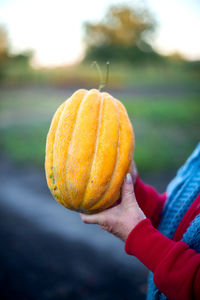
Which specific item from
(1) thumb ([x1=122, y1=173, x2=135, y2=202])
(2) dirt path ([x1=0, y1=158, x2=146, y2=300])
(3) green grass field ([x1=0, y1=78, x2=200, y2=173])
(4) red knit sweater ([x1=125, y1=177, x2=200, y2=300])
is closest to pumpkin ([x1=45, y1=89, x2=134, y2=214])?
(1) thumb ([x1=122, y1=173, x2=135, y2=202])

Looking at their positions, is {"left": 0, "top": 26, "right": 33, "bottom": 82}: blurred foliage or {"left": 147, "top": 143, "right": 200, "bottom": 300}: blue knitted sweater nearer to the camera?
{"left": 147, "top": 143, "right": 200, "bottom": 300}: blue knitted sweater

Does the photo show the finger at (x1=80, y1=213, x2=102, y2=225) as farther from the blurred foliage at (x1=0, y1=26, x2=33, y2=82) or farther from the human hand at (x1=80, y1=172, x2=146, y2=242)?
the blurred foliage at (x1=0, y1=26, x2=33, y2=82)

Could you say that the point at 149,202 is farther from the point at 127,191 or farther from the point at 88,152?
the point at 88,152

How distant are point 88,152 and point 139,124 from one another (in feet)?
28.7

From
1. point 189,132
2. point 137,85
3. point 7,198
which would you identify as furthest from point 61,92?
point 7,198

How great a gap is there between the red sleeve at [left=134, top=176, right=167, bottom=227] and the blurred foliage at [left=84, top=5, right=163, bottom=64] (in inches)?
557

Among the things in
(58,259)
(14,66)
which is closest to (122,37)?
(14,66)

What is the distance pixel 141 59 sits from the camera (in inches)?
663

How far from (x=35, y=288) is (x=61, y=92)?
12770mm

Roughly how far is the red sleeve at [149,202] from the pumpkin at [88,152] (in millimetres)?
310

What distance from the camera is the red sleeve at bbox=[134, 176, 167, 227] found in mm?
1639

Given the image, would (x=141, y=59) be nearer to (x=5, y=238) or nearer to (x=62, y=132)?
(x=5, y=238)

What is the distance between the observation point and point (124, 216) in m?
1.24

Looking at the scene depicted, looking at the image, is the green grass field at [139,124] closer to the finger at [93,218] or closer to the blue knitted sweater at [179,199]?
the blue knitted sweater at [179,199]
